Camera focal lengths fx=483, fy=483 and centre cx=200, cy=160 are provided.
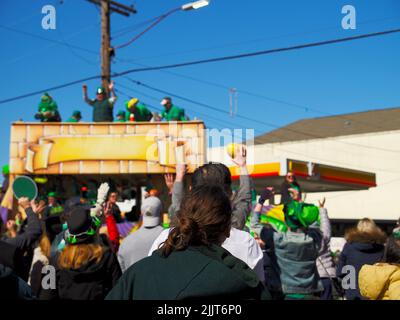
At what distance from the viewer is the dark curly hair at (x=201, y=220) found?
188 centimetres

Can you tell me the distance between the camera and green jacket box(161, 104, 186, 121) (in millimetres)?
11273

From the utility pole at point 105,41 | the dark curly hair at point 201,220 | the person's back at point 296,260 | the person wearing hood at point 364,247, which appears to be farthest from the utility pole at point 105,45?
the dark curly hair at point 201,220

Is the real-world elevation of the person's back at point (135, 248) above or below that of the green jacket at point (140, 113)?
below

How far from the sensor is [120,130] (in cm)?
1102

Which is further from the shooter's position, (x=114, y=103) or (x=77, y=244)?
(x=114, y=103)

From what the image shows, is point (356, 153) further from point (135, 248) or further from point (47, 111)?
point (135, 248)

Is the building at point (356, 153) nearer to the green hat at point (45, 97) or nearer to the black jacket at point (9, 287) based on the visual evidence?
the green hat at point (45, 97)

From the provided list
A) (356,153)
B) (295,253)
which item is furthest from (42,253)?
(356,153)

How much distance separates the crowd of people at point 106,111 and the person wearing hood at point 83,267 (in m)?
7.91

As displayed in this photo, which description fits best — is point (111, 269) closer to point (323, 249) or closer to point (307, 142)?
point (323, 249)

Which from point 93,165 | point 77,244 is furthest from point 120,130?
point 77,244

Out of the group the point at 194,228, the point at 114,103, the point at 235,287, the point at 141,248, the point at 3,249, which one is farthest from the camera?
the point at 114,103

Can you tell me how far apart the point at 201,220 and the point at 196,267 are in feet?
0.73
